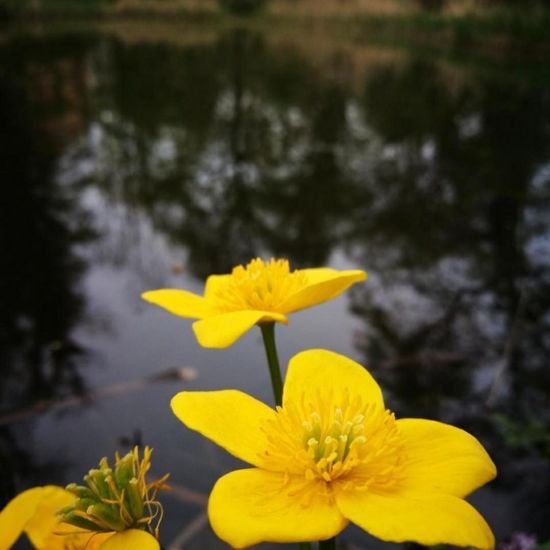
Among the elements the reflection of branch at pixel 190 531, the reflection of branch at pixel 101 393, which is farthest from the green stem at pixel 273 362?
the reflection of branch at pixel 101 393

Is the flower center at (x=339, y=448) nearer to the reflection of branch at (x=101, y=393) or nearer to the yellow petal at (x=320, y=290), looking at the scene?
the yellow petal at (x=320, y=290)

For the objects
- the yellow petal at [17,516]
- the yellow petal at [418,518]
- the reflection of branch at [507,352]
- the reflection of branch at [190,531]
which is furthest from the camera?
the reflection of branch at [507,352]

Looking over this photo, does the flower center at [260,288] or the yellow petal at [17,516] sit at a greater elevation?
the flower center at [260,288]

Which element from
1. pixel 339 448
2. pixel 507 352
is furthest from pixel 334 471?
pixel 507 352

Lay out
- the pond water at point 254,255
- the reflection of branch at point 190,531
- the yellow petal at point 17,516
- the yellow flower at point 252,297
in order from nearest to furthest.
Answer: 1. the yellow petal at point 17,516
2. the yellow flower at point 252,297
3. the reflection of branch at point 190,531
4. the pond water at point 254,255

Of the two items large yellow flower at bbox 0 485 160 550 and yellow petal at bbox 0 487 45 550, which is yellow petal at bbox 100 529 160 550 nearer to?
large yellow flower at bbox 0 485 160 550

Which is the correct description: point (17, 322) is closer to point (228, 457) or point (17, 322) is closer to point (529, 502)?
point (228, 457)
